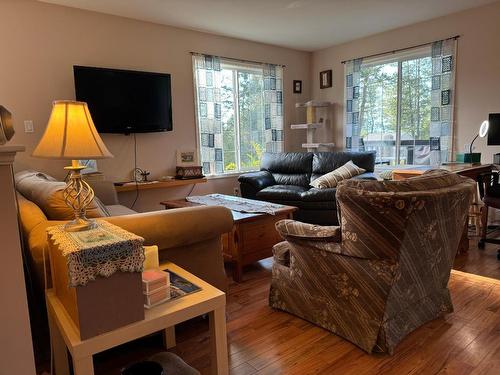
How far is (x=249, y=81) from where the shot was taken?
5.34 m

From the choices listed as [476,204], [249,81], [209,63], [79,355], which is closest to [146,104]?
[209,63]

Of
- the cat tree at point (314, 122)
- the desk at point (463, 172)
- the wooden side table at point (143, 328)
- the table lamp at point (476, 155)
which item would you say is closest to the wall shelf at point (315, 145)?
the cat tree at point (314, 122)

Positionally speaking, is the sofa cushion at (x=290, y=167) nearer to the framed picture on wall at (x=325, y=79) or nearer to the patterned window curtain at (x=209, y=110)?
the patterned window curtain at (x=209, y=110)

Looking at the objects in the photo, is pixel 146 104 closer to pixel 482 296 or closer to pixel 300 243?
pixel 300 243

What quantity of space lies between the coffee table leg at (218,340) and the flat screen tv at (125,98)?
10.5 ft

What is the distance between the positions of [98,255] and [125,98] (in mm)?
3379

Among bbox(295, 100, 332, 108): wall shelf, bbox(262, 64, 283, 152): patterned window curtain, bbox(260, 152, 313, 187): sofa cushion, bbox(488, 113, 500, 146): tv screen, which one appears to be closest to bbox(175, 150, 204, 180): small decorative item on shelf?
→ bbox(260, 152, 313, 187): sofa cushion

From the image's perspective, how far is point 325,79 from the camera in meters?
5.73

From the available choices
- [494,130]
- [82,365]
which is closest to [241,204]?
[82,365]

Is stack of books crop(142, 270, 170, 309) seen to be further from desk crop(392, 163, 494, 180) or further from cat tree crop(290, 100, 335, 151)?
cat tree crop(290, 100, 335, 151)

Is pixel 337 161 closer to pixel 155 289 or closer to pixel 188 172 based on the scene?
pixel 188 172

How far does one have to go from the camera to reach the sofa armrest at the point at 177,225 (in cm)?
167

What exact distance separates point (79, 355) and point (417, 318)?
1743 mm

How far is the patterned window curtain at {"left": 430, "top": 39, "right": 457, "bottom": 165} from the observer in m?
4.30
